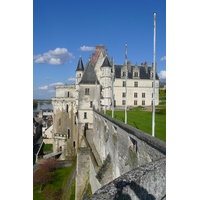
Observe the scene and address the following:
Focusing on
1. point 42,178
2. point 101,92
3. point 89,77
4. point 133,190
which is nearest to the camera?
point 133,190

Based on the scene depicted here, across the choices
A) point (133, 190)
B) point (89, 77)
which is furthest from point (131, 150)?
point (89, 77)

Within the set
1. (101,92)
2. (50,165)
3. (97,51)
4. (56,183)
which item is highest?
(97,51)

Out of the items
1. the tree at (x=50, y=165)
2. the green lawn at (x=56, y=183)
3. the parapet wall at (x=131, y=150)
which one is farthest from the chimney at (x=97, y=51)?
the parapet wall at (x=131, y=150)

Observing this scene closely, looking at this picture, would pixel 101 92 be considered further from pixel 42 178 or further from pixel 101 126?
pixel 42 178

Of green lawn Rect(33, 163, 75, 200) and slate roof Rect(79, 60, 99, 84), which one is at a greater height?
slate roof Rect(79, 60, 99, 84)

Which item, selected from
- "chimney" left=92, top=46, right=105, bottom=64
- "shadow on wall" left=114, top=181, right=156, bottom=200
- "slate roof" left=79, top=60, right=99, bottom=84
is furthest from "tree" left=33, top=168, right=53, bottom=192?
"shadow on wall" left=114, top=181, right=156, bottom=200

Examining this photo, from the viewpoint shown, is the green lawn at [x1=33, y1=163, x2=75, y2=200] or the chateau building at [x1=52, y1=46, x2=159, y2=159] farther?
the chateau building at [x1=52, y1=46, x2=159, y2=159]

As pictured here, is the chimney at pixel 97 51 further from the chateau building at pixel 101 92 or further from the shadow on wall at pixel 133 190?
the shadow on wall at pixel 133 190

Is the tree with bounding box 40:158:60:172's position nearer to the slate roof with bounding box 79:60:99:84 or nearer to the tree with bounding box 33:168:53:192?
the tree with bounding box 33:168:53:192

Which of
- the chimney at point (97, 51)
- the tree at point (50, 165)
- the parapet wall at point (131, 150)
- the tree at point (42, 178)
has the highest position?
the chimney at point (97, 51)

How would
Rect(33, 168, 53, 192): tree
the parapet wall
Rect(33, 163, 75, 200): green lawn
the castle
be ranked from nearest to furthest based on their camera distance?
the parapet wall
the castle
Rect(33, 163, 75, 200): green lawn
Rect(33, 168, 53, 192): tree
